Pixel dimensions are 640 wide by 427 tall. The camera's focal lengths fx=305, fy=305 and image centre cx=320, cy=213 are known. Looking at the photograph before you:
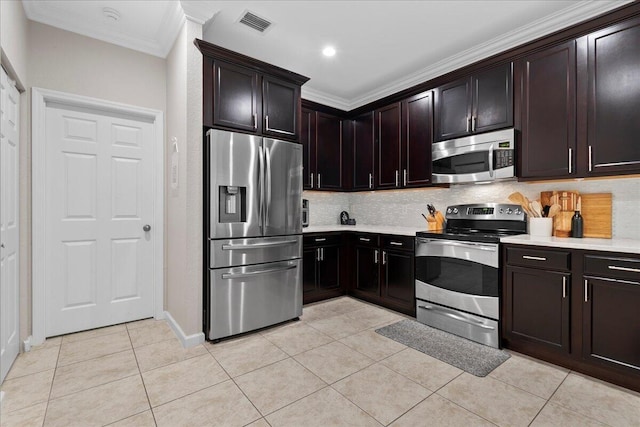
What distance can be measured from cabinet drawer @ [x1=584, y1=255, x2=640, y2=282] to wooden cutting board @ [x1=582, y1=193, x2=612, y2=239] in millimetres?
622

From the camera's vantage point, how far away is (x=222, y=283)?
274 cm

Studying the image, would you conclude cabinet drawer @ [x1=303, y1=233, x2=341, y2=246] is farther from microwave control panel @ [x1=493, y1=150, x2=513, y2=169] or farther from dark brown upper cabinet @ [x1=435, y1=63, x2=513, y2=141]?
microwave control panel @ [x1=493, y1=150, x2=513, y2=169]

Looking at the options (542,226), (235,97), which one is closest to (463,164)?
(542,226)

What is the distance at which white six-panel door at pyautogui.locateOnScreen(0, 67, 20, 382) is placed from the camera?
207cm

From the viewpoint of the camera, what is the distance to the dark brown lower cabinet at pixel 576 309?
2020 millimetres

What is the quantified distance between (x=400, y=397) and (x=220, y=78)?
2924mm

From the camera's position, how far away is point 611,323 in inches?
82.0

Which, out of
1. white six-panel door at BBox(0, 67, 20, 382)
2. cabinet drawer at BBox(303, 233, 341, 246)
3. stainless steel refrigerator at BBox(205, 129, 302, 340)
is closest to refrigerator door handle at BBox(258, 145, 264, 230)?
stainless steel refrigerator at BBox(205, 129, 302, 340)

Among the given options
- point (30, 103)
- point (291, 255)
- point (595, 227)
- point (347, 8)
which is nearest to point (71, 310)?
point (30, 103)

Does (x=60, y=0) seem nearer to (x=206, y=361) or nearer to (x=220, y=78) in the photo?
(x=220, y=78)

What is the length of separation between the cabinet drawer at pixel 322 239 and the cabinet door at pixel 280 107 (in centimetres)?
121

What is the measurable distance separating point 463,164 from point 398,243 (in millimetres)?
1084

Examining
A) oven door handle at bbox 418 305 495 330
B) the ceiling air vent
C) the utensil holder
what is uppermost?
the ceiling air vent

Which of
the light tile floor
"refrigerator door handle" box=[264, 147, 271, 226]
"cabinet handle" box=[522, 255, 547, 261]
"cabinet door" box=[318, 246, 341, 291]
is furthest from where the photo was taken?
"cabinet door" box=[318, 246, 341, 291]
